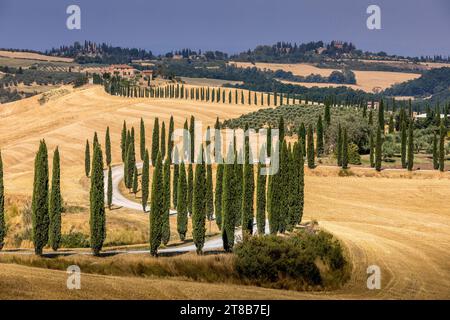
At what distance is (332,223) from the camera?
228 feet

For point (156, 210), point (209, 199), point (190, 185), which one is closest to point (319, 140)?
point (209, 199)

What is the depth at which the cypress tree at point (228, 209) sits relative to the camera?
2137 inches

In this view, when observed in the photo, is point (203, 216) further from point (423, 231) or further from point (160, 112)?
point (160, 112)

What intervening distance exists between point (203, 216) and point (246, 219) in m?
4.65

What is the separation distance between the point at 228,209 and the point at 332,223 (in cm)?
1797

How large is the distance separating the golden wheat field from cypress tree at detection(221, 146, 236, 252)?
9.64 meters

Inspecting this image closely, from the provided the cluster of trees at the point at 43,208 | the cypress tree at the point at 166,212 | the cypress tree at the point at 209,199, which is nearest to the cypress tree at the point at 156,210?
the cypress tree at the point at 166,212

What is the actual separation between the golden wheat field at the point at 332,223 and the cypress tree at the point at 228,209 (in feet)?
31.6

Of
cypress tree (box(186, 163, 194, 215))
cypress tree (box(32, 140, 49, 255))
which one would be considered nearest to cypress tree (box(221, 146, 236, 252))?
cypress tree (box(186, 163, 194, 215))

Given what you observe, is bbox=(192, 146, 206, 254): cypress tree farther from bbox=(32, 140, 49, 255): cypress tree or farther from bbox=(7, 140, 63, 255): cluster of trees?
bbox=(32, 140, 49, 255): cypress tree

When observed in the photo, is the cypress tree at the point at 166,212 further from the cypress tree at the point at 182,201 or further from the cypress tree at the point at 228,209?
the cypress tree at the point at 228,209

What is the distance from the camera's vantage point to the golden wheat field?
1469 inches
